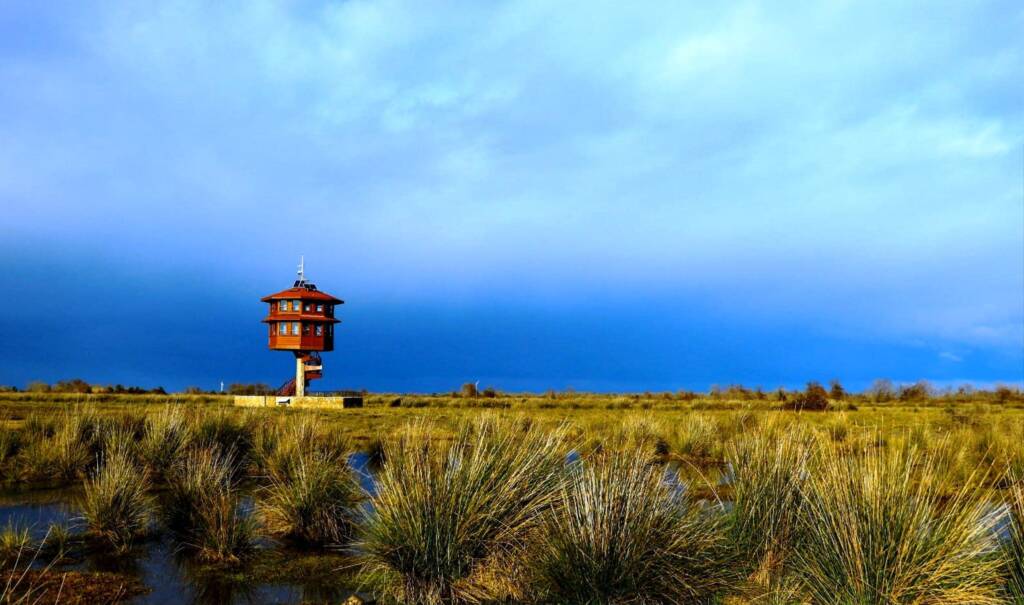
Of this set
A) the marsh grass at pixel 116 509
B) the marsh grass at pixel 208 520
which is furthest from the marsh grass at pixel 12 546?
the marsh grass at pixel 208 520

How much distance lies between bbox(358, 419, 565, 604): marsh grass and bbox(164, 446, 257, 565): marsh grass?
1.92m

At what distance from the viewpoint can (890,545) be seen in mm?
4363

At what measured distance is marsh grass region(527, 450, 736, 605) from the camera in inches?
170

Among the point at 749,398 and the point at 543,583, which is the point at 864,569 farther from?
the point at 749,398

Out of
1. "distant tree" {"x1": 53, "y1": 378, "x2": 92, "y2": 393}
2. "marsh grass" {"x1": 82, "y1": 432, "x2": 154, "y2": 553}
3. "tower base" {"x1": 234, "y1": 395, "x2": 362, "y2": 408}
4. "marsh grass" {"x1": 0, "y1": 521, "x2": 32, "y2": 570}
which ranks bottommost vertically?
"marsh grass" {"x1": 0, "y1": 521, "x2": 32, "y2": 570}

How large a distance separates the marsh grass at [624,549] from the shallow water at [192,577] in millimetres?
2386

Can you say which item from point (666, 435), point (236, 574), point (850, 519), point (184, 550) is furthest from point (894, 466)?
point (666, 435)

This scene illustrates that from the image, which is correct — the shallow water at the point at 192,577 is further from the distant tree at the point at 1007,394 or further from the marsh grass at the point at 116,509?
the distant tree at the point at 1007,394

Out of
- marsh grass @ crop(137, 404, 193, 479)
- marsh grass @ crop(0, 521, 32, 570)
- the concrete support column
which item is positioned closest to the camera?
marsh grass @ crop(0, 521, 32, 570)

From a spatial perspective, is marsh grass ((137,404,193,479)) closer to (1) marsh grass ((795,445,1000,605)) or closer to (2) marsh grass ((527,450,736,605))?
(2) marsh grass ((527,450,736,605))

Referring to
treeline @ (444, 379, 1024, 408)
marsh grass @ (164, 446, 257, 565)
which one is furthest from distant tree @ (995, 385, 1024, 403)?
marsh grass @ (164, 446, 257, 565)

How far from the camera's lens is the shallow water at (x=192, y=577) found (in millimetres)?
5816

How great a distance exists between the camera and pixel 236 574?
6.44 metres

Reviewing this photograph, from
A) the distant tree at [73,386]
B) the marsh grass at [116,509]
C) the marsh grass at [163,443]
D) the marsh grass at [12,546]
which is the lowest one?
the marsh grass at [12,546]
